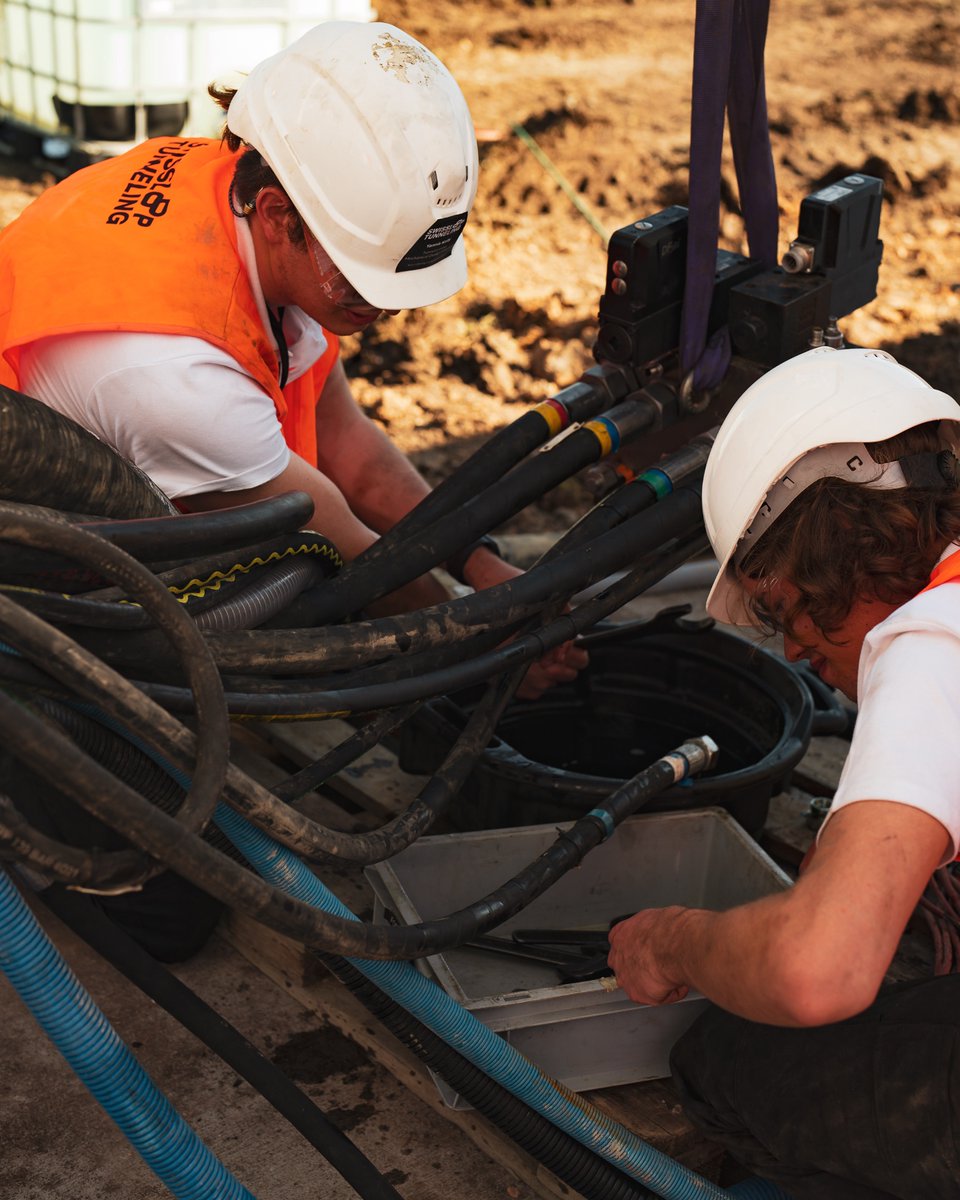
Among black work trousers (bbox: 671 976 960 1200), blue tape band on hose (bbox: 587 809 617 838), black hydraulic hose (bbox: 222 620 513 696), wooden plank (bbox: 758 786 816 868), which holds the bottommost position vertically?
wooden plank (bbox: 758 786 816 868)

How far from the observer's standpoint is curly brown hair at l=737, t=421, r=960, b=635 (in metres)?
1.50

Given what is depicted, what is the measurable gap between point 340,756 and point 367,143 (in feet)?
2.75

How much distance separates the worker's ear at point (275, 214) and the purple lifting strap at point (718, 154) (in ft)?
1.98

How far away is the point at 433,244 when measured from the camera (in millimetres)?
1970

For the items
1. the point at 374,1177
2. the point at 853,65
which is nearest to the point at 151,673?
the point at 374,1177

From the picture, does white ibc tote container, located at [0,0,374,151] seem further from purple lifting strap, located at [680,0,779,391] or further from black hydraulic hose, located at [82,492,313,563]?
black hydraulic hose, located at [82,492,313,563]

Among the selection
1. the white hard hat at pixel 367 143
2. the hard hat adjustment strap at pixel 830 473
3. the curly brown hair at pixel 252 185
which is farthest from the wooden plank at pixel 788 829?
the curly brown hair at pixel 252 185

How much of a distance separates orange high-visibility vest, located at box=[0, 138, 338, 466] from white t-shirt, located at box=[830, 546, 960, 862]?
103cm

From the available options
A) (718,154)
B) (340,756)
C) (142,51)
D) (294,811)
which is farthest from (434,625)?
(142,51)

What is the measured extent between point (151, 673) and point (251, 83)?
3.11ft

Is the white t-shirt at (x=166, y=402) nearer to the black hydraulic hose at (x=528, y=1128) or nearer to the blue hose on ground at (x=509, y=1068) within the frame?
the blue hose on ground at (x=509, y=1068)

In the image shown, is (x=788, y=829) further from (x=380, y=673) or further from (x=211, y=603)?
(x=211, y=603)

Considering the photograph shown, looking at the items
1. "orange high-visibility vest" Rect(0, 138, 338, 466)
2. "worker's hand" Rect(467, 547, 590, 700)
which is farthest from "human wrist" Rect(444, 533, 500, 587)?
"orange high-visibility vest" Rect(0, 138, 338, 466)

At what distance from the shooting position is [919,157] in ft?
19.7
